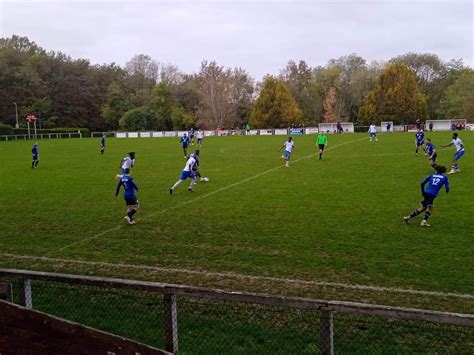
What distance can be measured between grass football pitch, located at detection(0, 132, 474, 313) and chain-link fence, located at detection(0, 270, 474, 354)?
1459 millimetres

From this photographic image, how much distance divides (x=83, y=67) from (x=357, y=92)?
54.4 metres

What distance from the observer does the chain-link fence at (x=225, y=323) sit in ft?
18.9

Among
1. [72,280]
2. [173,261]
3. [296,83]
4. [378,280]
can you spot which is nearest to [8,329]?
[72,280]

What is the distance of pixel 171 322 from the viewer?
5859 mm

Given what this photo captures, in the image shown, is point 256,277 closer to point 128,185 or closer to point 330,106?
point 128,185

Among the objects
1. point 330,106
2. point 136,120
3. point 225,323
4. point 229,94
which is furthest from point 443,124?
point 225,323

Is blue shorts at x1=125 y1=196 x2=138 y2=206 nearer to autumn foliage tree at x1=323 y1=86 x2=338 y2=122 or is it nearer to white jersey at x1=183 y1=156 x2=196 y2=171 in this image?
white jersey at x1=183 y1=156 x2=196 y2=171

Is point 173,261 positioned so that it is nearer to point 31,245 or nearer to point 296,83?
point 31,245

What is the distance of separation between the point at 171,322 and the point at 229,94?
90.2 metres

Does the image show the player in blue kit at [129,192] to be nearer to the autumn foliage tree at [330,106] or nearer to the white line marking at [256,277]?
the white line marking at [256,277]

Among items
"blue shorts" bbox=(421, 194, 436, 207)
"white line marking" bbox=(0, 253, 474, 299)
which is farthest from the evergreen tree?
"white line marking" bbox=(0, 253, 474, 299)

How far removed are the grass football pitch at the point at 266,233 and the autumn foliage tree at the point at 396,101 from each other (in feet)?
177

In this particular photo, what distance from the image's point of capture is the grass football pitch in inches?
380

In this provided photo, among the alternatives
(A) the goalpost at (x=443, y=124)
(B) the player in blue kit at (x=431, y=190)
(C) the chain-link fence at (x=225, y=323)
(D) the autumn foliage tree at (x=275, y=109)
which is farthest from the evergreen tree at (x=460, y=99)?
(C) the chain-link fence at (x=225, y=323)
